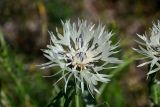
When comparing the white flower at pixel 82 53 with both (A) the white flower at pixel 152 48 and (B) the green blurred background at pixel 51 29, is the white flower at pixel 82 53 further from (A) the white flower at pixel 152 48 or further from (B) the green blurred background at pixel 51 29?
(B) the green blurred background at pixel 51 29

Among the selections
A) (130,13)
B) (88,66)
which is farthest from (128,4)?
(88,66)

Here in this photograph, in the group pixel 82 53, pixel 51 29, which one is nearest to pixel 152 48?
pixel 82 53

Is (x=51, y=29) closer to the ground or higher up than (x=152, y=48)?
higher up

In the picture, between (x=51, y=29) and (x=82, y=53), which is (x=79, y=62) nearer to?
(x=82, y=53)

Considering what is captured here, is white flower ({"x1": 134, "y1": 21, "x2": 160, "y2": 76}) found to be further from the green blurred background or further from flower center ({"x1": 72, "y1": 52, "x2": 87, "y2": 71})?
the green blurred background

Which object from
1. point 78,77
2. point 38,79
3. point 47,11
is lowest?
point 78,77

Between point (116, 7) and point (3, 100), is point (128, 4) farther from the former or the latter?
Answer: point (3, 100)

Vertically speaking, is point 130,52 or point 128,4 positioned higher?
point 128,4

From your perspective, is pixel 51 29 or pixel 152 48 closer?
pixel 152 48
